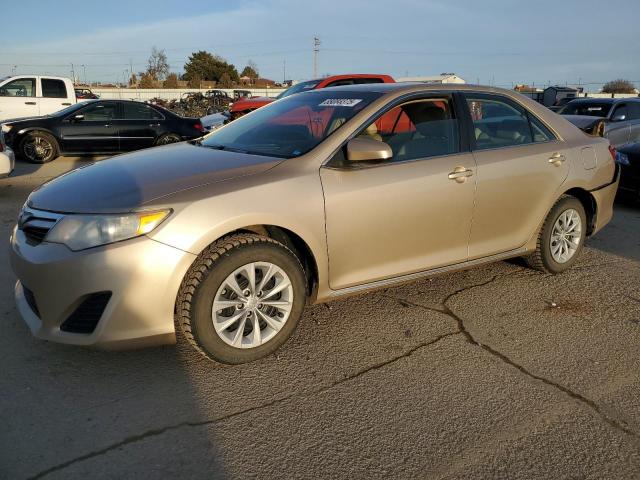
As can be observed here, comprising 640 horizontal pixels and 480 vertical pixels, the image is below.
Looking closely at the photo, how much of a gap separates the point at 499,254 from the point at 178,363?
2532 millimetres

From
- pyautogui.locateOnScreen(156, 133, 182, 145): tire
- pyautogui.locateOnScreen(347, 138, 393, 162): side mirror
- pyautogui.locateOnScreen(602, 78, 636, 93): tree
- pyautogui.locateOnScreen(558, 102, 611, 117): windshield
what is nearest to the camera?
pyautogui.locateOnScreen(347, 138, 393, 162): side mirror

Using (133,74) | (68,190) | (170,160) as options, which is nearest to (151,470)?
(68,190)

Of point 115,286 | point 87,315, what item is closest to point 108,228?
point 115,286

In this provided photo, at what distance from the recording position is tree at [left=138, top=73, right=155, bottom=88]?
61.1 m

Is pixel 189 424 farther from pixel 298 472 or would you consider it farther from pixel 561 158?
pixel 561 158

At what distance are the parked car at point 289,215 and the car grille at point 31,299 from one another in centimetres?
2

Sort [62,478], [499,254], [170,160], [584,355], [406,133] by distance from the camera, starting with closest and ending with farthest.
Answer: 1. [62,478]
2. [584,355]
3. [170,160]
4. [406,133]
5. [499,254]

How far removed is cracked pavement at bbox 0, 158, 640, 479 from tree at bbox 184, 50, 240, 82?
71900mm

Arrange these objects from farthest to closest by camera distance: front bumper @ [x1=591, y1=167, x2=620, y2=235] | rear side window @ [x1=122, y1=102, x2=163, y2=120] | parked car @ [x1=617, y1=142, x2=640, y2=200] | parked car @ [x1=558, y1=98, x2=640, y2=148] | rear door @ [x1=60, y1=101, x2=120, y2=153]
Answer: rear side window @ [x1=122, y1=102, x2=163, y2=120]
rear door @ [x1=60, y1=101, x2=120, y2=153]
parked car @ [x1=558, y1=98, x2=640, y2=148]
parked car @ [x1=617, y1=142, x2=640, y2=200]
front bumper @ [x1=591, y1=167, x2=620, y2=235]

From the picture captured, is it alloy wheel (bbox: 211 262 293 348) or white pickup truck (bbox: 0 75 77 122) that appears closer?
alloy wheel (bbox: 211 262 293 348)

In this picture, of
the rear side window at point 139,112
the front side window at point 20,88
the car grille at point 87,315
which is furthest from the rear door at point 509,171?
the front side window at point 20,88

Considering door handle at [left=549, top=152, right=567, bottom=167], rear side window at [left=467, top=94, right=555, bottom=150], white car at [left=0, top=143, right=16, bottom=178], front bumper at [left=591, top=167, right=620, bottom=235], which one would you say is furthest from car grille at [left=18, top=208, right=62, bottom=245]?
white car at [left=0, top=143, right=16, bottom=178]

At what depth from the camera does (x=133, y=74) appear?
65.6 m

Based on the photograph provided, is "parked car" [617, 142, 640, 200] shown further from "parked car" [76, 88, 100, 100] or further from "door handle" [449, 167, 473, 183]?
"parked car" [76, 88, 100, 100]
